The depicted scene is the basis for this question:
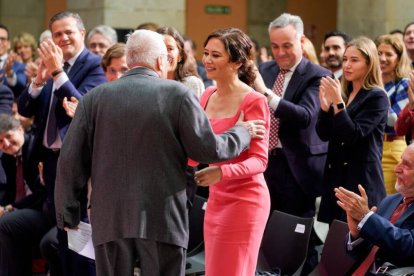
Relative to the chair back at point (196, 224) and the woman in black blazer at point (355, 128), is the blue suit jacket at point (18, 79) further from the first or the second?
the woman in black blazer at point (355, 128)

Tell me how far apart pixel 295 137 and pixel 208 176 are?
1.85m

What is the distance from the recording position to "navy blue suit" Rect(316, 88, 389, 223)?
18.7 feet

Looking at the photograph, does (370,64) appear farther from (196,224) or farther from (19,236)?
(19,236)

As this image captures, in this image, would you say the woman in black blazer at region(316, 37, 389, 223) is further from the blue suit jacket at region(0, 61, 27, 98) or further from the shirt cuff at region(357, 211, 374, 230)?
the blue suit jacket at region(0, 61, 27, 98)

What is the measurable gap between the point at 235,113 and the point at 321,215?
1.54 meters

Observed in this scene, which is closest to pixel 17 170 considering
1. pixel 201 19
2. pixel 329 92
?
pixel 329 92

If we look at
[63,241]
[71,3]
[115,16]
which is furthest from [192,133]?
[71,3]

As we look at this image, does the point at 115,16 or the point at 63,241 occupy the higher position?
the point at 115,16

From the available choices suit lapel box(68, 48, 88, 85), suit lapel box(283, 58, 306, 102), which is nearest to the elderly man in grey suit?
suit lapel box(68, 48, 88, 85)

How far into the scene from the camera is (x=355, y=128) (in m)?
5.67

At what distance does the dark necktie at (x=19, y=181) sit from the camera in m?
7.05

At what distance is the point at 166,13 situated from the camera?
10.8 m

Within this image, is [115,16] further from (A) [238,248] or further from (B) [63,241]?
(A) [238,248]

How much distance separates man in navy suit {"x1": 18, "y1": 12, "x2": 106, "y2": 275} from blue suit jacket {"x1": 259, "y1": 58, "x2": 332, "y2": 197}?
125 cm
